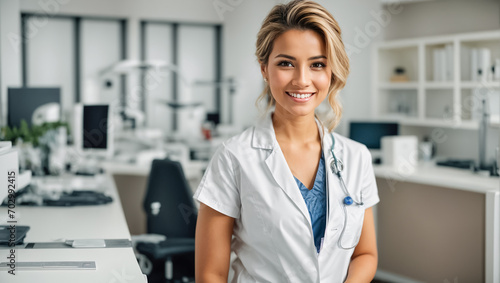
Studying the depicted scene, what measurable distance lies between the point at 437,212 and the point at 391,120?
1.38 meters

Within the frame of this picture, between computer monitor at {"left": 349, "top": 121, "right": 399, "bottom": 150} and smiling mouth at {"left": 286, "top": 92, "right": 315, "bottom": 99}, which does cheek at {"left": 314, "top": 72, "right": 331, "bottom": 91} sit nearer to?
smiling mouth at {"left": 286, "top": 92, "right": 315, "bottom": 99}

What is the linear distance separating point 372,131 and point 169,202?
244 centimetres

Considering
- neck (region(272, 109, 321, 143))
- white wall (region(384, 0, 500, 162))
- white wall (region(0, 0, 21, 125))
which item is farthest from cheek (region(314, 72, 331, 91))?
white wall (region(0, 0, 21, 125))

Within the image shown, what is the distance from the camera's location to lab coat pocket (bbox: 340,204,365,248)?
142cm

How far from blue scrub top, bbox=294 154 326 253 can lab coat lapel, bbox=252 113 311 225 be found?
0.14 feet

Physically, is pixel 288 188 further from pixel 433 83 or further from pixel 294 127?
pixel 433 83

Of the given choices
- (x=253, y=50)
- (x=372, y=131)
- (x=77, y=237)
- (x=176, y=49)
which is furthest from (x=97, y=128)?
(x=176, y=49)

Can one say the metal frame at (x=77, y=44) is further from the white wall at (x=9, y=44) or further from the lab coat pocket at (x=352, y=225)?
the lab coat pocket at (x=352, y=225)

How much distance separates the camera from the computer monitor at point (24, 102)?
171 inches

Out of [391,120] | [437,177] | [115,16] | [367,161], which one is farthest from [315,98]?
[115,16]

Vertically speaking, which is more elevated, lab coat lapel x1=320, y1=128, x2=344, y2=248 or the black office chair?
lab coat lapel x1=320, y1=128, x2=344, y2=248

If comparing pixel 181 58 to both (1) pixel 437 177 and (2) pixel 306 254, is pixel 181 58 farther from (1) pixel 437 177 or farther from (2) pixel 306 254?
(2) pixel 306 254

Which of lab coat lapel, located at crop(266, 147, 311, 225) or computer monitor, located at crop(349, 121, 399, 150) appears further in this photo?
computer monitor, located at crop(349, 121, 399, 150)

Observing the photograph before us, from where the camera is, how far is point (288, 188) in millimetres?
1388
